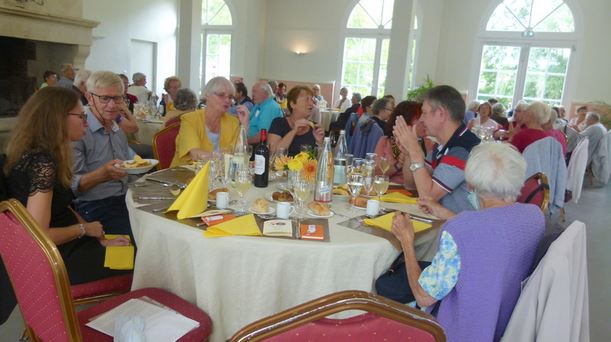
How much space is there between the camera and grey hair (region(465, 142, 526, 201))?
61.1 inches

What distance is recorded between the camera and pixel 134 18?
40.6 ft

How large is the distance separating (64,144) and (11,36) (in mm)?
6205

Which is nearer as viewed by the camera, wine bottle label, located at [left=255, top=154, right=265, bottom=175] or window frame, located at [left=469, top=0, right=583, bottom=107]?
wine bottle label, located at [left=255, top=154, right=265, bottom=175]

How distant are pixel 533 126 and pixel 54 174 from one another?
4.77 meters

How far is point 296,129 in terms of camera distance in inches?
131

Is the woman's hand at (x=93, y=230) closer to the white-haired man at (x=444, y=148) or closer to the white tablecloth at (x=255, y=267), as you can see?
the white tablecloth at (x=255, y=267)

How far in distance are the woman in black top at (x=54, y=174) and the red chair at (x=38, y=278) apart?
352 millimetres

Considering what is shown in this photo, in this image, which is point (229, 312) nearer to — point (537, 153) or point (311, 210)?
point (311, 210)

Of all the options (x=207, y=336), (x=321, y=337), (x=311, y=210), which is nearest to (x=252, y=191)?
(x=311, y=210)

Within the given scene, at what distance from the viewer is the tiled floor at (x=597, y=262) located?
2.54m

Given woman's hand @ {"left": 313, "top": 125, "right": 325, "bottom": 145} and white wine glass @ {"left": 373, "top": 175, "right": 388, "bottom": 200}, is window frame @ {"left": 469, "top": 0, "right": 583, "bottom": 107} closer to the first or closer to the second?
woman's hand @ {"left": 313, "top": 125, "right": 325, "bottom": 145}

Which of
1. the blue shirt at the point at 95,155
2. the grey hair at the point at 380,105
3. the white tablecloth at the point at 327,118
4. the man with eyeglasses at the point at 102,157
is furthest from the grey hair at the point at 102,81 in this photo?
the white tablecloth at the point at 327,118

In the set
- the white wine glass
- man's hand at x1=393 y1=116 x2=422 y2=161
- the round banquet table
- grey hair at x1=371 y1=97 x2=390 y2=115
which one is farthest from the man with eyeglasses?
grey hair at x1=371 y1=97 x2=390 y2=115

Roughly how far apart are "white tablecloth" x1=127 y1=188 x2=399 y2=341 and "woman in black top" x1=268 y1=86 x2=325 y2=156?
1.61m
